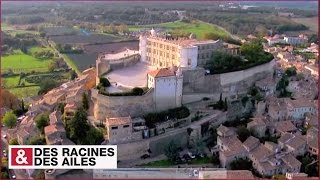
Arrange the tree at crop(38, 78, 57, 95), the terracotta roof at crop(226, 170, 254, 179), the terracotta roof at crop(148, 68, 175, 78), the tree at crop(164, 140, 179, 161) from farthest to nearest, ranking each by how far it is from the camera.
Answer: the tree at crop(38, 78, 57, 95) < the terracotta roof at crop(148, 68, 175, 78) < the tree at crop(164, 140, 179, 161) < the terracotta roof at crop(226, 170, 254, 179)

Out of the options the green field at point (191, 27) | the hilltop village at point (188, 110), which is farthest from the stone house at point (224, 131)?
the green field at point (191, 27)

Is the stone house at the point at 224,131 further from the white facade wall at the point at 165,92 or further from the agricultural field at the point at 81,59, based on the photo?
the agricultural field at the point at 81,59

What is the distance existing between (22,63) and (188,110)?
9743 millimetres

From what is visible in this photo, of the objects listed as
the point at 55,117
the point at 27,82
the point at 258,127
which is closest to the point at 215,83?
the point at 258,127

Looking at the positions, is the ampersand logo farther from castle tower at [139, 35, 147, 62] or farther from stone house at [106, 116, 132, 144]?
castle tower at [139, 35, 147, 62]

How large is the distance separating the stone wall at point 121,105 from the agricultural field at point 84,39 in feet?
42.5

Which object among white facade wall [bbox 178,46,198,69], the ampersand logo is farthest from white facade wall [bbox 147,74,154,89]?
the ampersand logo

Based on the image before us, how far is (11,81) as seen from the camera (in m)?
17.0

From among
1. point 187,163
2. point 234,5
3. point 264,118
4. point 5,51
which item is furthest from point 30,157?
point 234,5

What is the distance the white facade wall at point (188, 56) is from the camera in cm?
1192

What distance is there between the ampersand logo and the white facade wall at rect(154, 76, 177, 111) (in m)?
4.12

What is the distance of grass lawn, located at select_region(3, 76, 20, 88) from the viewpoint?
16438 millimetres

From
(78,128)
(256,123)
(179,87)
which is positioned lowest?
(256,123)

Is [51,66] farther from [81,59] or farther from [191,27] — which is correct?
[191,27]
